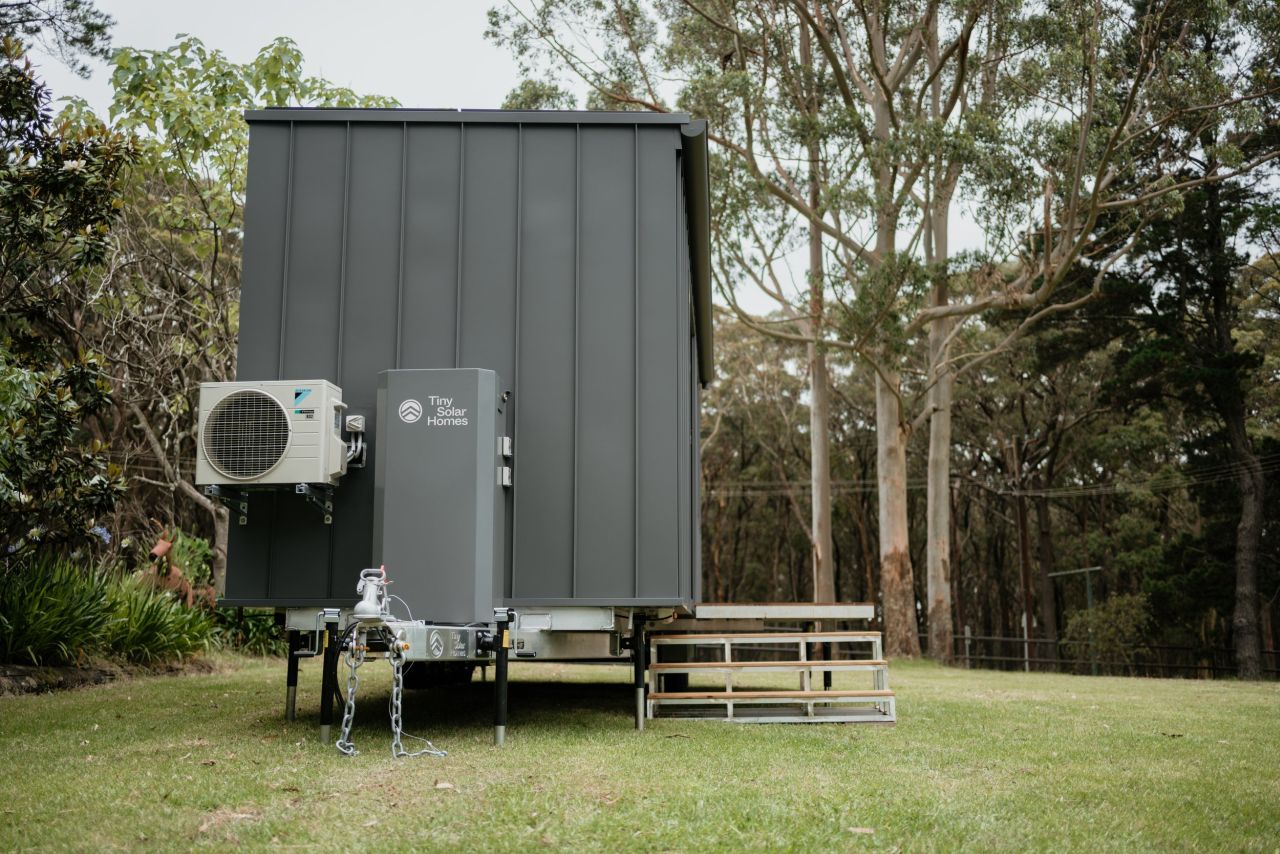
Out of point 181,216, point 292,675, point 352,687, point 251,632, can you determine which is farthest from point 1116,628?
point 352,687

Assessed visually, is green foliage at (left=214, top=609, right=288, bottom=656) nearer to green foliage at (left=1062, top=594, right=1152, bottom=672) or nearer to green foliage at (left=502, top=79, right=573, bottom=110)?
green foliage at (left=502, top=79, right=573, bottom=110)

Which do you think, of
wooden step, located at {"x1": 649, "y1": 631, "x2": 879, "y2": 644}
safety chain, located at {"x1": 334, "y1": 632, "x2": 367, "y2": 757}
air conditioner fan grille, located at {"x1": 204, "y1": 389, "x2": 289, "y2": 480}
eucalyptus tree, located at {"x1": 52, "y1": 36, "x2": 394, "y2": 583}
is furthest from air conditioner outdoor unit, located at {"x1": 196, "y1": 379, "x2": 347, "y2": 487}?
eucalyptus tree, located at {"x1": 52, "y1": 36, "x2": 394, "y2": 583}

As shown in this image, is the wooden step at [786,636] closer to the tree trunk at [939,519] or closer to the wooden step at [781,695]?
the wooden step at [781,695]

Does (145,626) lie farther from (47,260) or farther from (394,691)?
(394,691)

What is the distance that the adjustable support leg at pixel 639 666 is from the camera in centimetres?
749

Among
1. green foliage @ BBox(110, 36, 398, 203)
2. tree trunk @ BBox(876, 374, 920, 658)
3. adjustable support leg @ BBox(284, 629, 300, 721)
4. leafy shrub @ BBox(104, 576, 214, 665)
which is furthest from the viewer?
tree trunk @ BBox(876, 374, 920, 658)

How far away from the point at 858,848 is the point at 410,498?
3351mm

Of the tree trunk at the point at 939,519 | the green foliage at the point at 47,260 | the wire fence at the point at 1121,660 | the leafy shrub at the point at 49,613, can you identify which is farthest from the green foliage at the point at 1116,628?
the green foliage at the point at 47,260

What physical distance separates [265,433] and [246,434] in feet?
0.39

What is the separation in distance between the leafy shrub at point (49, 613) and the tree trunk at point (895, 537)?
543 inches

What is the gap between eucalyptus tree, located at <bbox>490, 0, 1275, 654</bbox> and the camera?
54.2 ft

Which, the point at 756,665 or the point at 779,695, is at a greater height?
the point at 756,665

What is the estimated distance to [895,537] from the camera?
2017cm

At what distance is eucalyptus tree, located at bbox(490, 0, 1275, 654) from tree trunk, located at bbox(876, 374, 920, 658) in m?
0.04
